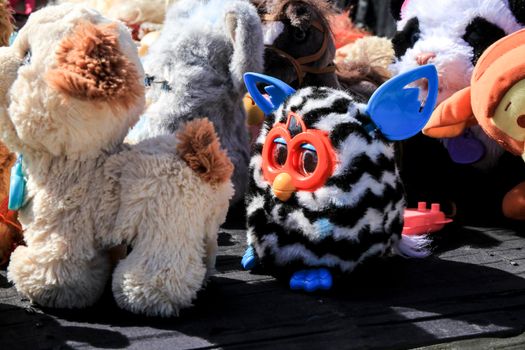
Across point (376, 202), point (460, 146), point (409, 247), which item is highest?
point (460, 146)

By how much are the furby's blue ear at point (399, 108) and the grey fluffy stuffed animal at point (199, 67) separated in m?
0.51

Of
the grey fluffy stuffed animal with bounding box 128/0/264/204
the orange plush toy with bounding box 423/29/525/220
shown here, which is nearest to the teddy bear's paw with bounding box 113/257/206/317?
the grey fluffy stuffed animal with bounding box 128/0/264/204

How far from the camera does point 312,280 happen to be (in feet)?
5.57

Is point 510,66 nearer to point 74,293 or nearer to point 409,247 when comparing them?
point 409,247

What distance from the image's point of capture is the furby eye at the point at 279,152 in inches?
69.8

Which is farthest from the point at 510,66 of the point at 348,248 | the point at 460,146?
the point at 348,248

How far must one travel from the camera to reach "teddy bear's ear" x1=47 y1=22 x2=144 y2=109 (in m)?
1.43

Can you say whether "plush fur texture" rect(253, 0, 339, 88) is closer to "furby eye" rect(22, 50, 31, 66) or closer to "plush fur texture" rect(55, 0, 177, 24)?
"plush fur texture" rect(55, 0, 177, 24)

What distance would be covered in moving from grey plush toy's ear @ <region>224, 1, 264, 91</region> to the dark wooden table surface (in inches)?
22.9

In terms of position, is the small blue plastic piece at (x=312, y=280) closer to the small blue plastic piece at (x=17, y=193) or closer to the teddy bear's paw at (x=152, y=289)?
the teddy bear's paw at (x=152, y=289)

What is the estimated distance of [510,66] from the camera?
1883 mm

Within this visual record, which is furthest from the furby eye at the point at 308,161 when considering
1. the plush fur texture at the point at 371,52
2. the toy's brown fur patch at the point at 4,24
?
the plush fur texture at the point at 371,52

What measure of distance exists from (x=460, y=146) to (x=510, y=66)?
0.47 metres

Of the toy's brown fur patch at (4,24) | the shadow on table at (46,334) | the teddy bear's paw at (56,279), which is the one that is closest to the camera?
the shadow on table at (46,334)
